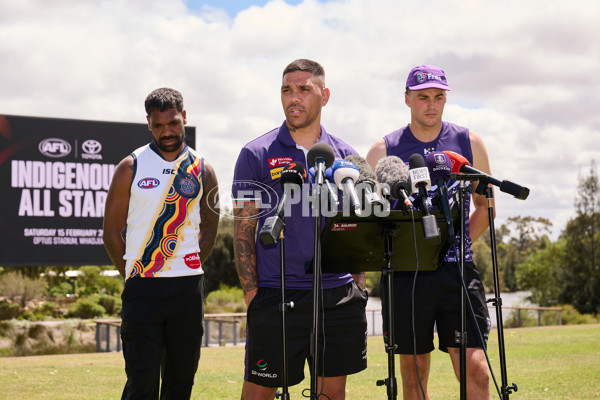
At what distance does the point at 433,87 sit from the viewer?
18.6 ft

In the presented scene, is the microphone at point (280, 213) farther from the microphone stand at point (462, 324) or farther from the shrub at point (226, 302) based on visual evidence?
the shrub at point (226, 302)

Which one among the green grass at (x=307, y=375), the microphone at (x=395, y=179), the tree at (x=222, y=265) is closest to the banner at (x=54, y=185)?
the green grass at (x=307, y=375)

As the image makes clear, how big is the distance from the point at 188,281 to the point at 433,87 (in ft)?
8.11

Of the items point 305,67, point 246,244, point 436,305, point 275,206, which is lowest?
point 436,305

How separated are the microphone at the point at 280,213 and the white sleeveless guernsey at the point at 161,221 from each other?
52.2 inches

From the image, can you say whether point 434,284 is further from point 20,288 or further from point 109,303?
point 109,303

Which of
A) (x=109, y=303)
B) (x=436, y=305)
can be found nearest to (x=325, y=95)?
(x=436, y=305)

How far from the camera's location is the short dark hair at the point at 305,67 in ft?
16.6

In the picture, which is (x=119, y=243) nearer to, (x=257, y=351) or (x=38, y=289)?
(x=257, y=351)

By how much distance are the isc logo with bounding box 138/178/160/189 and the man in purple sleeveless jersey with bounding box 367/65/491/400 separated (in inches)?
69.3

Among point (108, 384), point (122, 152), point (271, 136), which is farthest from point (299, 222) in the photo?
point (122, 152)

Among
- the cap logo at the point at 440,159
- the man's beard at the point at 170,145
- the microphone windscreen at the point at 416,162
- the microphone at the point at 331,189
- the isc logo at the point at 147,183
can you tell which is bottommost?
the microphone at the point at 331,189

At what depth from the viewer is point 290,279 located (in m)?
4.92

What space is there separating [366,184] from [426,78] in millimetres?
1885
